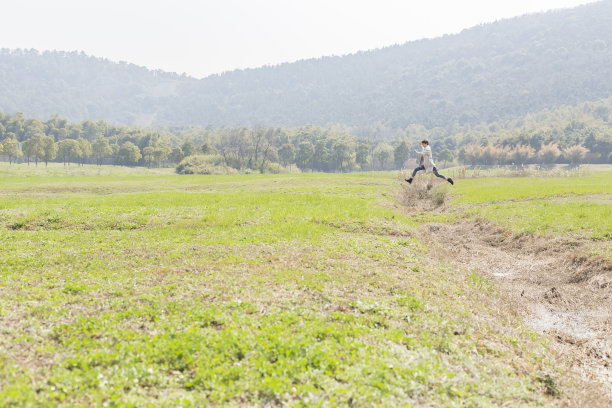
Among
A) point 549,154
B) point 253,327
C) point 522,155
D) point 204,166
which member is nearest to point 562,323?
point 253,327

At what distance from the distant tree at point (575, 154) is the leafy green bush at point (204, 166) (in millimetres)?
113073

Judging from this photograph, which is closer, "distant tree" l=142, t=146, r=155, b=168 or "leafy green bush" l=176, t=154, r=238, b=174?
"leafy green bush" l=176, t=154, r=238, b=174

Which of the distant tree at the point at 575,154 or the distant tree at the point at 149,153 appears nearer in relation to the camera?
the distant tree at the point at 575,154

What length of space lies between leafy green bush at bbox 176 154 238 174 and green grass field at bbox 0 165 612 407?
94312 mm

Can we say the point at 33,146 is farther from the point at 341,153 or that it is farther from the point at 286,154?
the point at 341,153

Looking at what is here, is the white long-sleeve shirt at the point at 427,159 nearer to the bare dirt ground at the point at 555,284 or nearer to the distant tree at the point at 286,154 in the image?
the bare dirt ground at the point at 555,284

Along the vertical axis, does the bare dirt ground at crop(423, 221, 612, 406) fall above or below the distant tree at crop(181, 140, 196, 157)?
below

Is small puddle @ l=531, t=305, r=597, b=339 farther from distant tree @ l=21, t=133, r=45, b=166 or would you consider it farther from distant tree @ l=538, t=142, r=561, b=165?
distant tree @ l=21, t=133, r=45, b=166

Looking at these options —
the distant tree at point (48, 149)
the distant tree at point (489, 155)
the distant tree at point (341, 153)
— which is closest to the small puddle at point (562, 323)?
the distant tree at point (489, 155)

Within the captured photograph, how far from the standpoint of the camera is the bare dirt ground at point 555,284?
34.9ft

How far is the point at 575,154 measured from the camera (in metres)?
140

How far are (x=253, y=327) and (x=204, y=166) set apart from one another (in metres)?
109

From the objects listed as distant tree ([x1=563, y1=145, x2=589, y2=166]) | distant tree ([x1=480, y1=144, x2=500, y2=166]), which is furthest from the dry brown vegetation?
distant tree ([x1=563, y1=145, x2=589, y2=166])

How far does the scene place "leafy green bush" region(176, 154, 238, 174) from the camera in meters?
112
